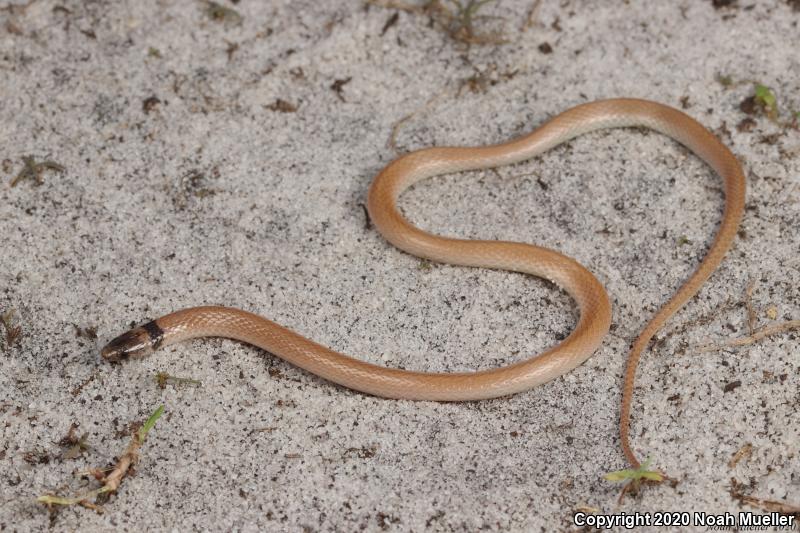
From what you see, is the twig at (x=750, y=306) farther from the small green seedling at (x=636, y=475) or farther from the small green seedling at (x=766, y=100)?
the small green seedling at (x=766, y=100)

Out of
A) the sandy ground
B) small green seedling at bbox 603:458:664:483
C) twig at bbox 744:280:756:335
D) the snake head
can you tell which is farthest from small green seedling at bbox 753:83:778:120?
the snake head

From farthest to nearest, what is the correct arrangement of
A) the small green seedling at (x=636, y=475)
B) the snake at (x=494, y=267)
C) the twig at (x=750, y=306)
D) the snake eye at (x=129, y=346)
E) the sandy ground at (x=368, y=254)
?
the twig at (x=750, y=306)
the snake eye at (x=129, y=346)
the snake at (x=494, y=267)
the sandy ground at (x=368, y=254)
the small green seedling at (x=636, y=475)

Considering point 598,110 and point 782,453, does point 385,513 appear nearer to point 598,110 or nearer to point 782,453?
point 782,453

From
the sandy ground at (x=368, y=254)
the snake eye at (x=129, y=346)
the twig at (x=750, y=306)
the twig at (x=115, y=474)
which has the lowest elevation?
the twig at (x=115, y=474)

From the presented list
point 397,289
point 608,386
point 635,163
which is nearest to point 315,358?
point 397,289

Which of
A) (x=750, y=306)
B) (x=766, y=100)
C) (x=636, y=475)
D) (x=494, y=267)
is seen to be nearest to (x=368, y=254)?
(x=494, y=267)

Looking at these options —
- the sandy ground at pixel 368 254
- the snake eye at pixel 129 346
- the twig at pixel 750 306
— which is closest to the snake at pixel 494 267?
the snake eye at pixel 129 346

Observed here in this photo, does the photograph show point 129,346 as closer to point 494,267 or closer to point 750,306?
point 494,267
